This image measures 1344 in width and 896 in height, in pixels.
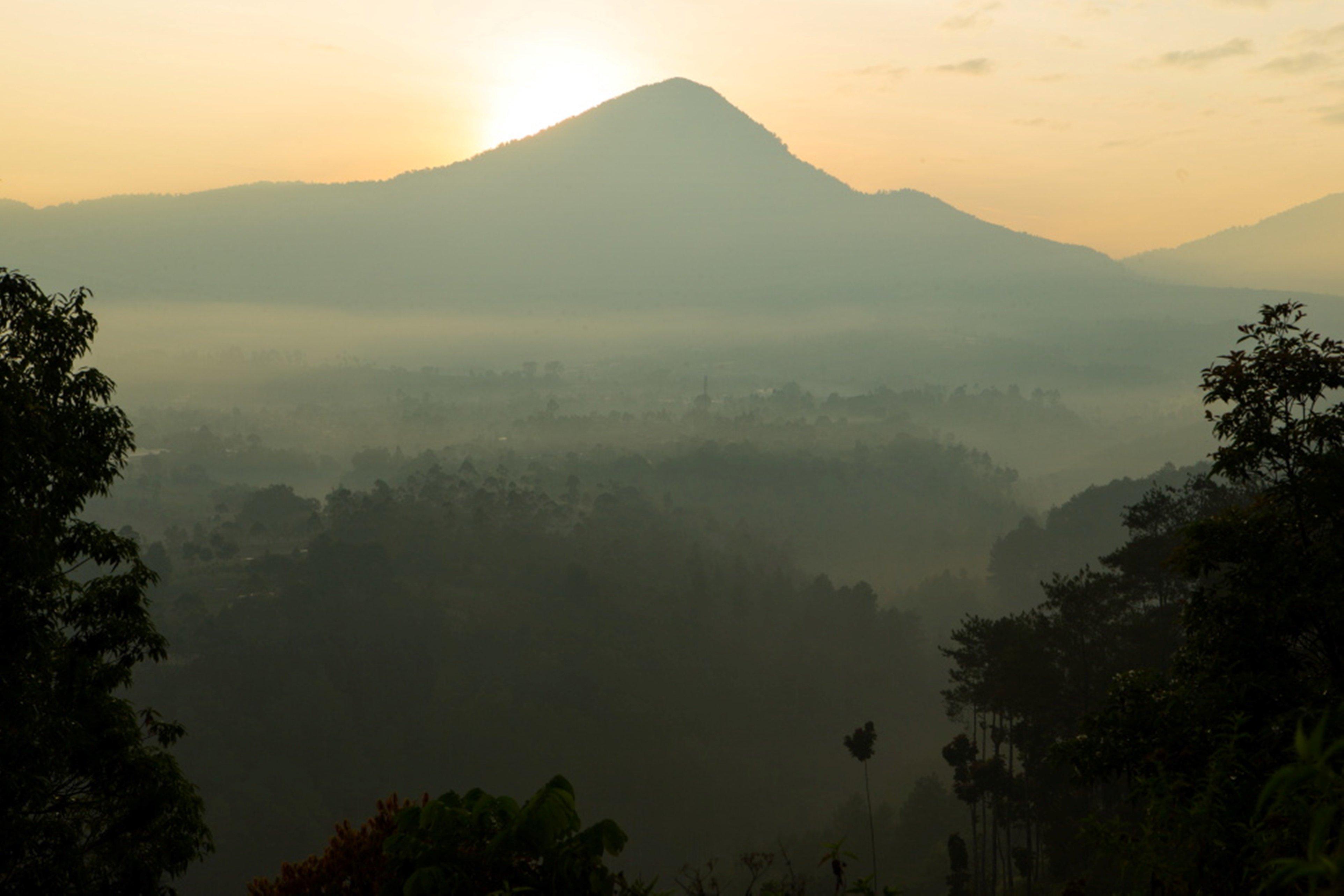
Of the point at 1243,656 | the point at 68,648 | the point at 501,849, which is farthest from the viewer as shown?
the point at 68,648

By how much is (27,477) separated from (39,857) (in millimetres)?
4878

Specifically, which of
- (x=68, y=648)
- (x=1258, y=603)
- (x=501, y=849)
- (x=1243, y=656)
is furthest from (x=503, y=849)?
(x=1258, y=603)

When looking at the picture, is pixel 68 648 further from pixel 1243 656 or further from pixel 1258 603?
pixel 1258 603

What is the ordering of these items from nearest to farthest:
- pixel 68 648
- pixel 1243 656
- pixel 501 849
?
pixel 501 849 < pixel 1243 656 < pixel 68 648

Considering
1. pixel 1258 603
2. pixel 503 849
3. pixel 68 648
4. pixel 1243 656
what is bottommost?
pixel 503 849

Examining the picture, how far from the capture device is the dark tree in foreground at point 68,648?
11.4m

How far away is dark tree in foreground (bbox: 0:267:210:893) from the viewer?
11.4 metres

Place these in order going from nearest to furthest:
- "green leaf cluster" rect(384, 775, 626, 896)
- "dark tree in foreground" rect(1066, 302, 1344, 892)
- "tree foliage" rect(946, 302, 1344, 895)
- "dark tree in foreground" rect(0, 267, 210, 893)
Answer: "green leaf cluster" rect(384, 775, 626, 896) → "tree foliage" rect(946, 302, 1344, 895) → "dark tree in foreground" rect(1066, 302, 1344, 892) → "dark tree in foreground" rect(0, 267, 210, 893)

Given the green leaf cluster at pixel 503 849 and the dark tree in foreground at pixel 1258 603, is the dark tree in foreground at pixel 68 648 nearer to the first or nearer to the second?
the green leaf cluster at pixel 503 849

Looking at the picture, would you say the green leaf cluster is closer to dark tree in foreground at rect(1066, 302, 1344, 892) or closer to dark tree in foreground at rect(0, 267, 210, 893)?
dark tree in foreground at rect(0, 267, 210, 893)

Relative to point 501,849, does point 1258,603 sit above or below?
above

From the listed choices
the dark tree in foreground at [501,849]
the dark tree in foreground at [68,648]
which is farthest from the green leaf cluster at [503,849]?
the dark tree in foreground at [68,648]

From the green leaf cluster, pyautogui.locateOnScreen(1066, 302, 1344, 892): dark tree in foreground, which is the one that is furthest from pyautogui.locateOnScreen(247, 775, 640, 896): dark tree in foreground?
pyautogui.locateOnScreen(1066, 302, 1344, 892): dark tree in foreground

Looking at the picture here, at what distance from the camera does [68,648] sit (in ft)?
42.6
